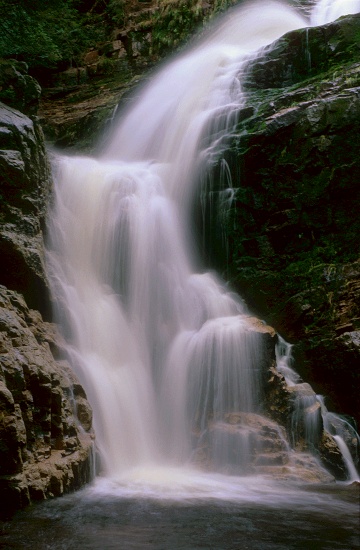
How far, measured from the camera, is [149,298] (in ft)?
32.1

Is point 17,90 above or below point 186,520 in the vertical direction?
above

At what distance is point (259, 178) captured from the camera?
11.3 m

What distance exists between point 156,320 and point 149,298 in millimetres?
518

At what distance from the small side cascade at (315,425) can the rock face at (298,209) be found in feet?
4.73

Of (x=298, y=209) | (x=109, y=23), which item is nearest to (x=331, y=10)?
(x=109, y=23)

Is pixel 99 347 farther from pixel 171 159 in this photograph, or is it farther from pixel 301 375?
pixel 171 159

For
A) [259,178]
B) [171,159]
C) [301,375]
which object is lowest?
[301,375]

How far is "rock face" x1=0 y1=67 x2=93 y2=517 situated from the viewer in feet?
16.5

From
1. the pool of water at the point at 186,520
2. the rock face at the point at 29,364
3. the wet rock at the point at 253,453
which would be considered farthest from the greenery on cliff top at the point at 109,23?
the pool of water at the point at 186,520

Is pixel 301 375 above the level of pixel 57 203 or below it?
below

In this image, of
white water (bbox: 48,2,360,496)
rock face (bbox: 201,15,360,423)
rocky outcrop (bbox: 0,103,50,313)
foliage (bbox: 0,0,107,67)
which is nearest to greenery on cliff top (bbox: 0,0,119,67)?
foliage (bbox: 0,0,107,67)

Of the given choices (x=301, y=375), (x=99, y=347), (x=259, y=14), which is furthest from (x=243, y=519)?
(x=259, y=14)

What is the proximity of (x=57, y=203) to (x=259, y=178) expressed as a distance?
170 inches

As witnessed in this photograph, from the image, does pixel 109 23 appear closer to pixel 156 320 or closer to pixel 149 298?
pixel 149 298
